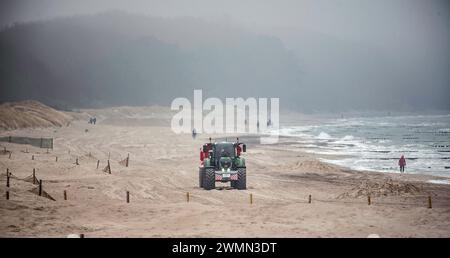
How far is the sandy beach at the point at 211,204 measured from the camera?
1303 centimetres

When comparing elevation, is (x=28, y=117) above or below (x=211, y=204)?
above

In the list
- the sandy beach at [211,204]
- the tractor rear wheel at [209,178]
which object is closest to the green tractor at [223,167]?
the tractor rear wheel at [209,178]

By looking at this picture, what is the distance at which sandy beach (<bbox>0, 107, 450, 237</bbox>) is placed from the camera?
13031mm

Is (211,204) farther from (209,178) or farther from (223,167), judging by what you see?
(223,167)

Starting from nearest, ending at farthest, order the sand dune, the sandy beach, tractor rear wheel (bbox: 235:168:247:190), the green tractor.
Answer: the sandy beach → the green tractor → tractor rear wheel (bbox: 235:168:247:190) → the sand dune

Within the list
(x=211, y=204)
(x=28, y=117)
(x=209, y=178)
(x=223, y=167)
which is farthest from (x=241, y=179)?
(x=28, y=117)

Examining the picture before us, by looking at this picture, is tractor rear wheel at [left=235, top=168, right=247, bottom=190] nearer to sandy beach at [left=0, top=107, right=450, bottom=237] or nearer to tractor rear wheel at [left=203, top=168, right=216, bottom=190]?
sandy beach at [left=0, top=107, right=450, bottom=237]

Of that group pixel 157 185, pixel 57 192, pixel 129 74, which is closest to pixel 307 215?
pixel 157 185

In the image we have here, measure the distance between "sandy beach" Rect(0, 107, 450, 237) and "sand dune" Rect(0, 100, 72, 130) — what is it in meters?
26.5

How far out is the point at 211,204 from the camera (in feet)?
57.1

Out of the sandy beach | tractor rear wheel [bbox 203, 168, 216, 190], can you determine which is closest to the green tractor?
tractor rear wheel [bbox 203, 168, 216, 190]

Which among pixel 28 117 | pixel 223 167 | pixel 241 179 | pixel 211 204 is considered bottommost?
pixel 211 204

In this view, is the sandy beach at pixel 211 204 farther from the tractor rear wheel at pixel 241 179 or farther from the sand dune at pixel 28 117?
the sand dune at pixel 28 117

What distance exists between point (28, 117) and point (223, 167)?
45.3 m
